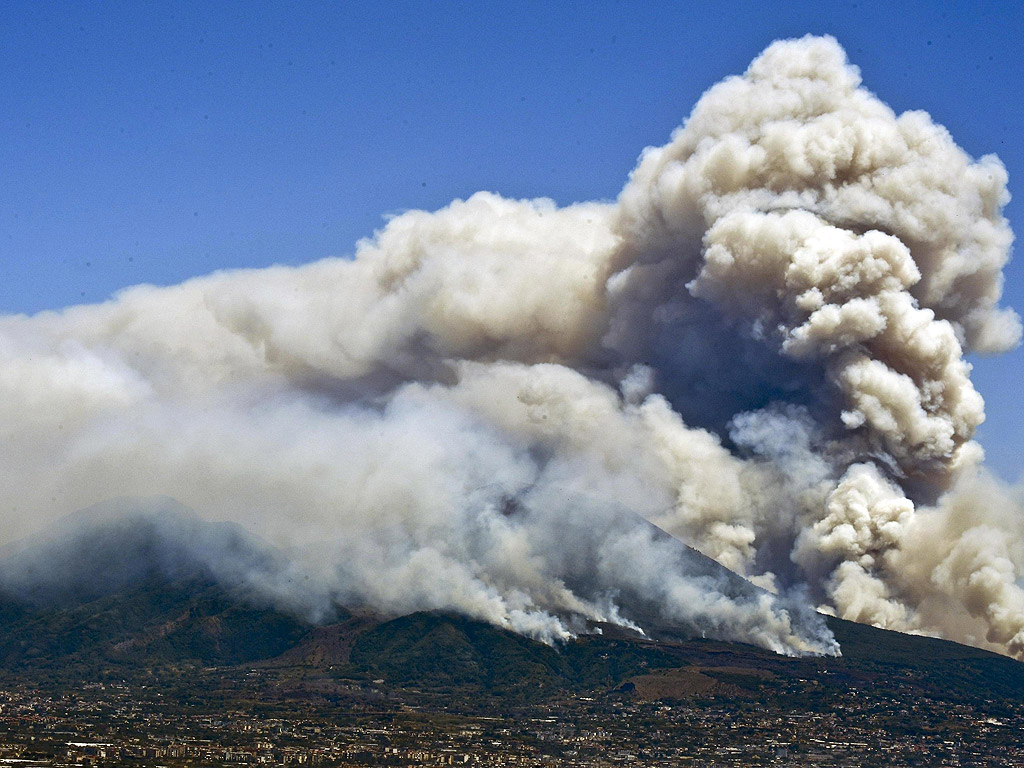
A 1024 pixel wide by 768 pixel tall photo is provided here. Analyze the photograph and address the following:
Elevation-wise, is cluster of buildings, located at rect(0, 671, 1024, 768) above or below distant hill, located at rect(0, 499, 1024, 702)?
below

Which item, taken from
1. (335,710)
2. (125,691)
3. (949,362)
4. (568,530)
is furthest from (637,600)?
(949,362)

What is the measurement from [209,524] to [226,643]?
1443 inches

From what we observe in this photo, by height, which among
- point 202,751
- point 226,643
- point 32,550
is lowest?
point 202,751

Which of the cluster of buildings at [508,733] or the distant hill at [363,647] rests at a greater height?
the distant hill at [363,647]

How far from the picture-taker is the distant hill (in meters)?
125

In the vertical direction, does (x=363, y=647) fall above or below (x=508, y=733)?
above

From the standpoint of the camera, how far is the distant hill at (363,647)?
125 meters

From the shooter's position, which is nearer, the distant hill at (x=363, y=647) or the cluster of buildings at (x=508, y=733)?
the cluster of buildings at (x=508, y=733)

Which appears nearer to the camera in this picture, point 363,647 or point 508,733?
point 508,733

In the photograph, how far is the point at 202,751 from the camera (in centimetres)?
9819

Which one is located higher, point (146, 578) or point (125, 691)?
point (146, 578)

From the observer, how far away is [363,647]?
152375 millimetres

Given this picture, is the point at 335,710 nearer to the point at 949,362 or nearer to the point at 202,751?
the point at 202,751

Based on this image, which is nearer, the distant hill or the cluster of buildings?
the cluster of buildings
